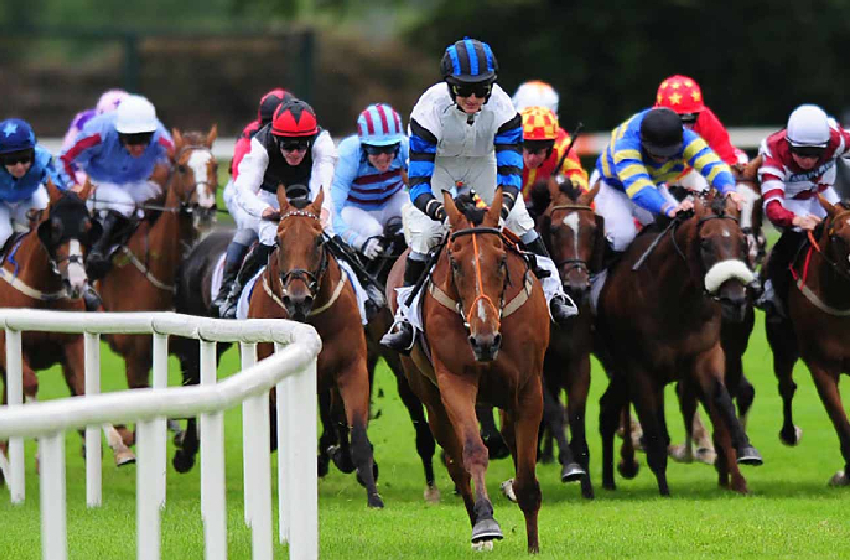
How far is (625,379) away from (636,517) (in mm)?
2240

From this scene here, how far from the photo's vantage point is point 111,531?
7168 mm

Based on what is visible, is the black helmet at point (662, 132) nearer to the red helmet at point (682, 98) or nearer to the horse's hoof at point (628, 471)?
the red helmet at point (682, 98)

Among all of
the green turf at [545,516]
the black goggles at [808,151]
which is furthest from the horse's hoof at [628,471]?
the black goggles at [808,151]

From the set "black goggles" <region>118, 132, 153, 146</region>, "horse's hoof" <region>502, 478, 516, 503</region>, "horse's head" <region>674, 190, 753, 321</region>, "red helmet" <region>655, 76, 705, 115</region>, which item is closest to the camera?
"horse's head" <region>674, 190, 753, 321</region>

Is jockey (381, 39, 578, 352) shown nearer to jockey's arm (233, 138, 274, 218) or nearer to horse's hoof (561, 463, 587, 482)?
horse's hoof (561, 463, 587, 482)

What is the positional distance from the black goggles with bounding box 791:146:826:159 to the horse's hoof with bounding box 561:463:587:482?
256 centimetres

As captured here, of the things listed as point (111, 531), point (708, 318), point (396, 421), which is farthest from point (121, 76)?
point (111, 531)

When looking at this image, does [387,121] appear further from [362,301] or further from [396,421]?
[396,421]

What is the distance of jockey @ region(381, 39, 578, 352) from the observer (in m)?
7.73

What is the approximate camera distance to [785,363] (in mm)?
11234

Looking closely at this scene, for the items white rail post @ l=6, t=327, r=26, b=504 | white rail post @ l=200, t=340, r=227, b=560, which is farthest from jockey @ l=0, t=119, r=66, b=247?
white rail post @ l=200, t=340, r=227, b=560

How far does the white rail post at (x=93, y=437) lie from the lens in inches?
323

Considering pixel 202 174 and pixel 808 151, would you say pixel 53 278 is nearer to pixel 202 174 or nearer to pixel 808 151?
pixel 202 174

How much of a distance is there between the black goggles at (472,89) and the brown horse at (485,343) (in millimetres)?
658
